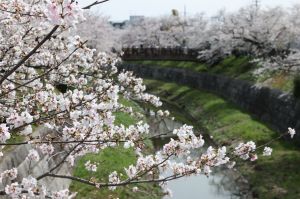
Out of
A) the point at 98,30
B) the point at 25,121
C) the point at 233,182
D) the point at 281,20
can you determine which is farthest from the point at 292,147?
the point at 98,30

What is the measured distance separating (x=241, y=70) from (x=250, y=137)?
16667 millimetres

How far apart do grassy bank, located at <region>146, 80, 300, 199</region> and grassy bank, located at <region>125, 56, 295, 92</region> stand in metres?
2.77

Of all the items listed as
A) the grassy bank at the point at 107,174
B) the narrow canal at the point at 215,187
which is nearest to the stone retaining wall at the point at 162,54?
the narrow canal at the point at 215,187

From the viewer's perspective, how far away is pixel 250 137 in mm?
29250

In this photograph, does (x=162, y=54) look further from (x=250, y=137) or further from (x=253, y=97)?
(x=250, y=137)

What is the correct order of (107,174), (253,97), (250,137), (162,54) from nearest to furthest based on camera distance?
1. (107,174)
2. (250,137)
3. (253,97)
4. (162,54)

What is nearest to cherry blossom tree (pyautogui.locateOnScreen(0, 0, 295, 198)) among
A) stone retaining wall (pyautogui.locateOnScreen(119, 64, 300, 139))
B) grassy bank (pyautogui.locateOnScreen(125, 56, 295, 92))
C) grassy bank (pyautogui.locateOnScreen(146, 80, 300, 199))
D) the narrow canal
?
the narrow canal

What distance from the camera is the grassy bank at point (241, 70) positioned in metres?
33.7

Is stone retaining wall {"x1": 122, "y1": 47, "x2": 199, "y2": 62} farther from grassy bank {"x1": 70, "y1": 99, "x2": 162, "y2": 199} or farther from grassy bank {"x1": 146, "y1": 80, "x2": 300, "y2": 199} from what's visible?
grassy bank {"x1": 70, "y1": 99, "x2": 162, "y2": 199}

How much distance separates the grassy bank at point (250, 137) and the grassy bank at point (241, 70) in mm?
2773

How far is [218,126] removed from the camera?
3456 centimetres

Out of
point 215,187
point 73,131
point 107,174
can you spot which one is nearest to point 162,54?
point 215,187

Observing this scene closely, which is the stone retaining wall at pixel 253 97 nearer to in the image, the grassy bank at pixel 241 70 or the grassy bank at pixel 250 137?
the grassy bank at pixel 241 70

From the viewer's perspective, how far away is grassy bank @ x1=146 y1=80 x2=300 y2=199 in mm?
21594
